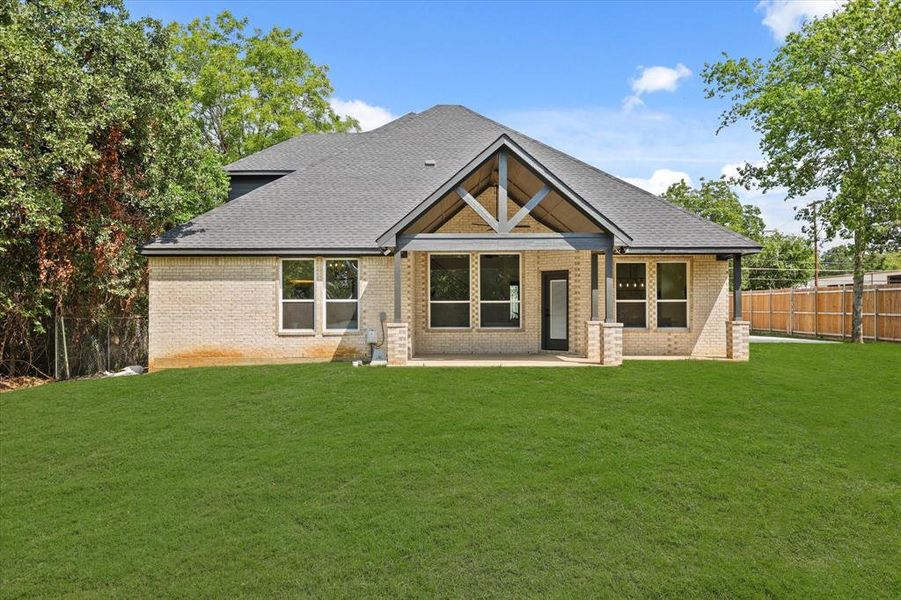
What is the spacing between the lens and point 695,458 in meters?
7.62

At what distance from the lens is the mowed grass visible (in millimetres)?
5289

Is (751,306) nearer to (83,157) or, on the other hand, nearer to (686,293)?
(686,293)

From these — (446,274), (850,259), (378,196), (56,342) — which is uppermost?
(850,259)

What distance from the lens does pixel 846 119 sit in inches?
785

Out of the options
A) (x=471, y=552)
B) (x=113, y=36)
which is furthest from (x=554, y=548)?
(x=113, y=36)

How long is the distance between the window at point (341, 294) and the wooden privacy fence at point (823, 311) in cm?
2062

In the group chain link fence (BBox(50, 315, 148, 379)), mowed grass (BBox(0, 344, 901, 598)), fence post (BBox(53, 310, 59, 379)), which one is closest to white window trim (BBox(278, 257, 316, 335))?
mowed grass (BBox(0, 344, 901, 598))

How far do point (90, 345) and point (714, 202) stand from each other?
47134 mm

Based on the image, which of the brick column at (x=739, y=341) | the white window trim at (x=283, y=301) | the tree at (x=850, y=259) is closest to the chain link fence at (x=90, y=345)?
the white window trim at (x=283, y=301)

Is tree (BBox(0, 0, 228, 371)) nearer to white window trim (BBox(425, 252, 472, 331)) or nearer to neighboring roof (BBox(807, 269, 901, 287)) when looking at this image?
white window trim (BBox(425, 252, 472, 331))

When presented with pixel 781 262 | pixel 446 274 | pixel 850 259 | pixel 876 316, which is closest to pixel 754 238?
pixel 781 262

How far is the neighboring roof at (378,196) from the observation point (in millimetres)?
14508

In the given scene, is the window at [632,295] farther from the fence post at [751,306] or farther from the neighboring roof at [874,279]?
the fence post at [751,306]

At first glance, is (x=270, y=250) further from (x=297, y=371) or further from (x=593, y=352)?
(x=593, y=352)
